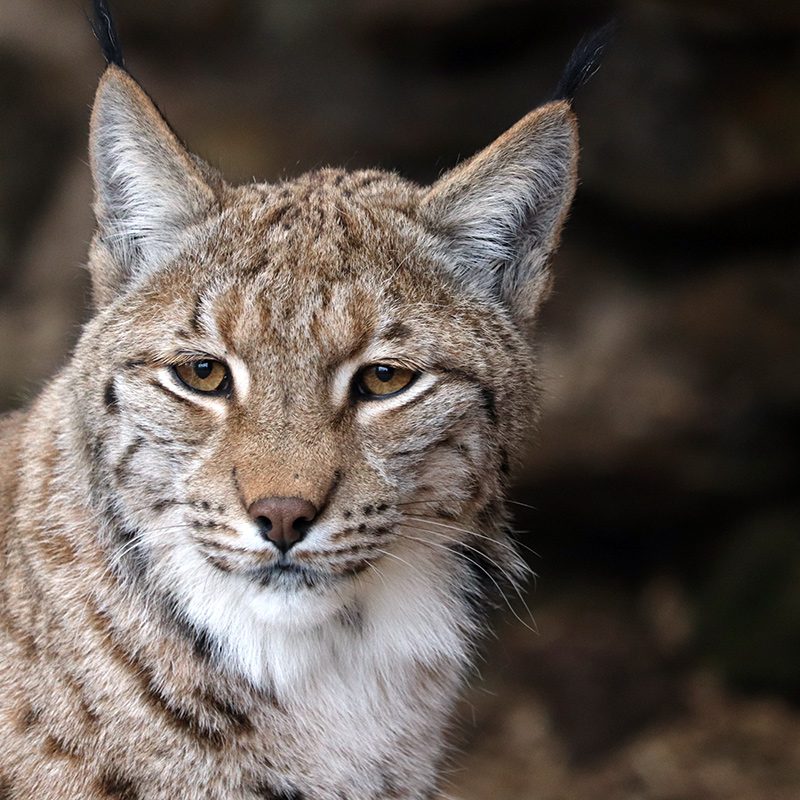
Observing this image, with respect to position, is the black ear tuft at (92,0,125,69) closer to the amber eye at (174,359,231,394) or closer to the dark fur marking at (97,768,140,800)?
the amber eye at (174,359,231,394)

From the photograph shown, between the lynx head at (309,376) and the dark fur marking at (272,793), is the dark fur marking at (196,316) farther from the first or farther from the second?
the dark fur marking at (272,793)

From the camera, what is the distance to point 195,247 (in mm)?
3852

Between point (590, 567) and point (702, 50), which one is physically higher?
point (702, 50)

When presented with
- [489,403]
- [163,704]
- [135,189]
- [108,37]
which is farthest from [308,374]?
[108,37]

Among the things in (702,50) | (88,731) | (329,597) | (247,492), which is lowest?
(88,731)

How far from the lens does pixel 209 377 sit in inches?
143

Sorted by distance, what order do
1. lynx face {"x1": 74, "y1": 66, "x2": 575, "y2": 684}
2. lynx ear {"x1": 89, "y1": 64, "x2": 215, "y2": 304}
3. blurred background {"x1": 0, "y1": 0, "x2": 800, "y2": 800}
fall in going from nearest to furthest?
lynx face {"x1": 74, "y1": 66, "x2": 575, "y2": 684} → lynx ear {"x1": 89, "y1": 64, "x2": 215, "y2": 304} → blurred background {"x1": 0, "y1": 0, "x2": 800, "y2": 800}

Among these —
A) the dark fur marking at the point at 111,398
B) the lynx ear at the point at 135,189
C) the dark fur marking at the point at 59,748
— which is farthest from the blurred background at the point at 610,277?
the dark fur marking at the point at 59,748

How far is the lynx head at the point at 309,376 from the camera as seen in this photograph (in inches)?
135

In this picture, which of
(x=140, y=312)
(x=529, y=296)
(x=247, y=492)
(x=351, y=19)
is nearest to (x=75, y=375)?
(x=140, y=312)

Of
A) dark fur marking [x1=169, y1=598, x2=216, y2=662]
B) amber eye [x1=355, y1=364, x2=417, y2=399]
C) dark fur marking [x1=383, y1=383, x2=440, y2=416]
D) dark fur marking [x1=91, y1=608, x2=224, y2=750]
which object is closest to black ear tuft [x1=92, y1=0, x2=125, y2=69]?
amber eye [x1=355, y1=364, x2=417, y2=399]

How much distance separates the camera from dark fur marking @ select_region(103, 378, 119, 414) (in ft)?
12.2

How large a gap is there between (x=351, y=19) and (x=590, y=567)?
4.18 metres

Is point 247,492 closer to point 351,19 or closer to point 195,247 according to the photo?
point 195,247
